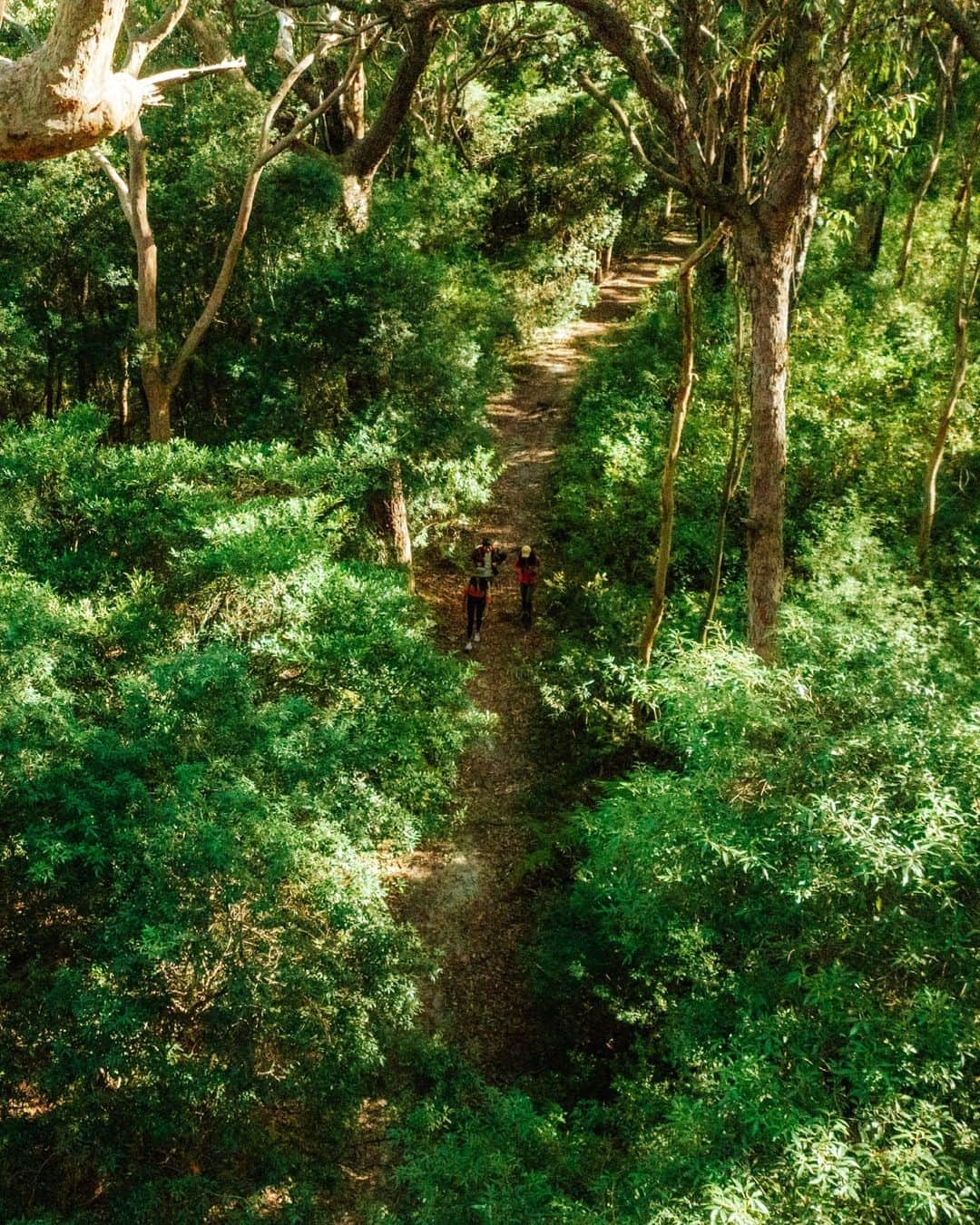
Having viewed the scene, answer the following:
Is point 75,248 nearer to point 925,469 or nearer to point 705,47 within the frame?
point 705,47

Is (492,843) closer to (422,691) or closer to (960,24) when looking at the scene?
(422,691)

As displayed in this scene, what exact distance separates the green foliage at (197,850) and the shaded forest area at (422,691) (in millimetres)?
36

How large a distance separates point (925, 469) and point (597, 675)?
6249 millimetres

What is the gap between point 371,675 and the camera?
7.81 m

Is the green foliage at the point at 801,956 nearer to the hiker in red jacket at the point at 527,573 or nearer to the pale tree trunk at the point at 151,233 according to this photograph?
the hiker in red jacket at the point at 527,573

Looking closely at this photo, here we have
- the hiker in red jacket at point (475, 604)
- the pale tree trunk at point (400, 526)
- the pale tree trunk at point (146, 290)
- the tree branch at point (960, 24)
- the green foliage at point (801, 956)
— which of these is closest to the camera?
the green foliage at point (801, 956)

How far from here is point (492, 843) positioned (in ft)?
36.0

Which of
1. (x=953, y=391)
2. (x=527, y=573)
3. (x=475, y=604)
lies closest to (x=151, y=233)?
(x=475, y=604)

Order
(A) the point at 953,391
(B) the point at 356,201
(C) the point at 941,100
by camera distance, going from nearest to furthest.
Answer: (A) the point at 953,391, (B) the point at 356,201, (C) the point at 941,100

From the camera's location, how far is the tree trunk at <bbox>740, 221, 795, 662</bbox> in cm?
873

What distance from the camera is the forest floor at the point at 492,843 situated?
29.3 feet

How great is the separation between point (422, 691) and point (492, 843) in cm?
361

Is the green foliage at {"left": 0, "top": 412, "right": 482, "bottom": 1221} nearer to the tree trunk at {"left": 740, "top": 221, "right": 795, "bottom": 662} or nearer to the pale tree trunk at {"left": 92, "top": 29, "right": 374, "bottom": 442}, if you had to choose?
the tree trunk at {"left": 740, "top": 221, "right": 795, "bottom": 662}

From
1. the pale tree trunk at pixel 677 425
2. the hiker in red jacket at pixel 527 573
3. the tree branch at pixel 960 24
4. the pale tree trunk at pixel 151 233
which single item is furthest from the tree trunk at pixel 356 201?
the tree branch at pixel 960 24
